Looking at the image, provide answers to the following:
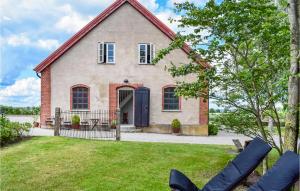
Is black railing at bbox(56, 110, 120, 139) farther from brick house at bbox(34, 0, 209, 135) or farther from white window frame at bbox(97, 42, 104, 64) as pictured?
white window frame at bbox(97, 42, 104, 64)

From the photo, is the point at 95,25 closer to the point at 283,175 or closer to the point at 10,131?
the point at 10,131

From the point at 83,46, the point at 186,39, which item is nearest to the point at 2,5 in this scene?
the point at 186,39

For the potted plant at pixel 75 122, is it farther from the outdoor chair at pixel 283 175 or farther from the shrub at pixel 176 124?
the outdoor chair at pixel 283 175

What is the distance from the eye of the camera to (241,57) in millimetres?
8125

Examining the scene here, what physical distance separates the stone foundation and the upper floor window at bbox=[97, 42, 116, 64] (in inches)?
167

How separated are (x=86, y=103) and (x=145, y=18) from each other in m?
5.67

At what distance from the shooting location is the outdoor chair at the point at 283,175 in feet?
15.3

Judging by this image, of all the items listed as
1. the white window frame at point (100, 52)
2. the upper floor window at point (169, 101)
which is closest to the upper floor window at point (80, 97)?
the white window frame at point (100, 52)

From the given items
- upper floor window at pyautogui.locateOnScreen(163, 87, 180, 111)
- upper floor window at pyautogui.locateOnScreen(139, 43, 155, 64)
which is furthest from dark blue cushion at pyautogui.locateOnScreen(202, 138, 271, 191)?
upper floor window at pyautogui.locateOnScreen(139, 43, 155, 64)

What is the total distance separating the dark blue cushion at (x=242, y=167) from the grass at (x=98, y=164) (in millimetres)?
2098

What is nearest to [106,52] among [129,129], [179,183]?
[129,129]

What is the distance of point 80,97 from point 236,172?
620 inches

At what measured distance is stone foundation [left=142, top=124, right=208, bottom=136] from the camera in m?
20.9

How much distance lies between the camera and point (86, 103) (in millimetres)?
20969
